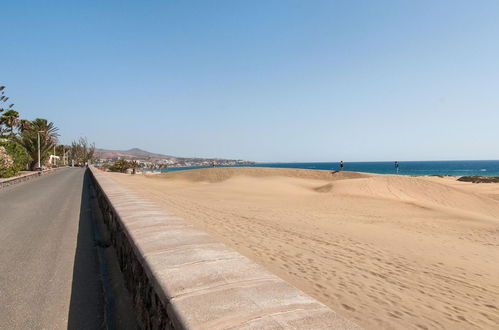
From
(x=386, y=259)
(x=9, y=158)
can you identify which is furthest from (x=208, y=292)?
(x=9, y=158)

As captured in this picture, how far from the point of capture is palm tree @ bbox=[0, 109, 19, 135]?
50031 millimetres

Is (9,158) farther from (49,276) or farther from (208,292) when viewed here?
(208,292)

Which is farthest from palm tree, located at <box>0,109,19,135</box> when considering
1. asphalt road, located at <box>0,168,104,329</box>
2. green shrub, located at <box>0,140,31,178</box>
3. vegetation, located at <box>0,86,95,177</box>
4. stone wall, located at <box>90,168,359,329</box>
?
stone wall, located at <box>90,168,359,329</box>

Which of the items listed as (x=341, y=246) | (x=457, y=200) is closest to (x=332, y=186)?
(x=457, y=200)

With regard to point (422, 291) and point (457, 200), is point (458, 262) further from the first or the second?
point (457, 200)

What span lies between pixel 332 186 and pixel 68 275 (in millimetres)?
21419

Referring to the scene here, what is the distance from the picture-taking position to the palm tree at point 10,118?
164 ft

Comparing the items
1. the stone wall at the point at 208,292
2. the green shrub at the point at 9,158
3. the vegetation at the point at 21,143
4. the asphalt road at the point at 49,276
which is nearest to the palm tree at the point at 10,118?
the vegetation at the point at 21,143

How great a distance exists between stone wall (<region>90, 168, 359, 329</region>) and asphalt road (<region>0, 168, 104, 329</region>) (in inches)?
27.0

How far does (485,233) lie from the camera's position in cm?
1077

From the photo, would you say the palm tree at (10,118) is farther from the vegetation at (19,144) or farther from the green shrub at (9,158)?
the green shrub at (9,158)

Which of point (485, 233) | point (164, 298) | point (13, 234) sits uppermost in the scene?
point (164, 298)

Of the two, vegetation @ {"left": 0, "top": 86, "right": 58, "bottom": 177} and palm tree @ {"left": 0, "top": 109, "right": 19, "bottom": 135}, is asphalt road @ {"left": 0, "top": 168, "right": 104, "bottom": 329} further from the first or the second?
palm tree @ {"left": 0, "top": 109, "right": 19, "bottom": 135}

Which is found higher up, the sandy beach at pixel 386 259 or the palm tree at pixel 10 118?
the palm tree at pixel 10 118
